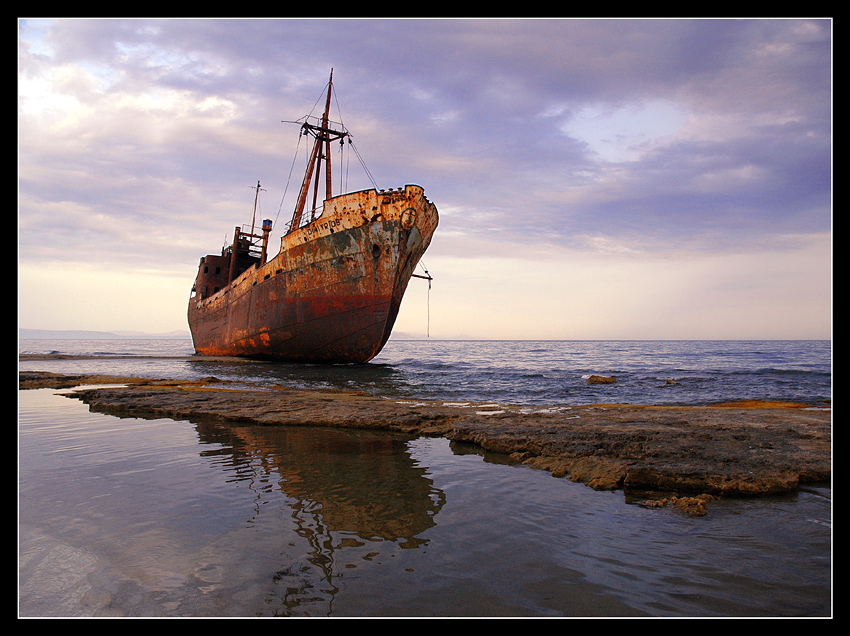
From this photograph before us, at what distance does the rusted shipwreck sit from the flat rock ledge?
30.8 ft

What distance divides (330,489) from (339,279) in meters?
14.5

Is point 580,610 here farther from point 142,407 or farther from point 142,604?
point 142,407

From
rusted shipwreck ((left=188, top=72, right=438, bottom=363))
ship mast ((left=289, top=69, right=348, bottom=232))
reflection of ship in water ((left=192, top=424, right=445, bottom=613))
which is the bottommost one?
reflection of ship in water ((left=192, top=424, right=445, bottom=613))

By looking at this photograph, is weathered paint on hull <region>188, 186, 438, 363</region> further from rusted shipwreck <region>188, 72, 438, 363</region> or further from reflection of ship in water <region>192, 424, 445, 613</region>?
reflection of ship in water <region>192, 424, 445, 613</region>

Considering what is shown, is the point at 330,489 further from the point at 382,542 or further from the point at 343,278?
the point at 343,278

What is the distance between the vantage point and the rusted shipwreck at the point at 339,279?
16.4 m

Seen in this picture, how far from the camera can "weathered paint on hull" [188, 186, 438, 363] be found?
53.9ft

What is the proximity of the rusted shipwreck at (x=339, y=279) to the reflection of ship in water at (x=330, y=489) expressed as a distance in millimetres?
11804

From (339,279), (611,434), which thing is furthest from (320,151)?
(611,434)

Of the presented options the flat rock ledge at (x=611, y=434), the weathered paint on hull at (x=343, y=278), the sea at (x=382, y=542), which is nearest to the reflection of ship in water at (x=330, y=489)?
the sea at (x=382, y=542)

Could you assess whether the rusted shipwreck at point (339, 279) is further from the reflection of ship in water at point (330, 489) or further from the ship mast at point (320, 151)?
the reflection of ship in water at point (330, 489)

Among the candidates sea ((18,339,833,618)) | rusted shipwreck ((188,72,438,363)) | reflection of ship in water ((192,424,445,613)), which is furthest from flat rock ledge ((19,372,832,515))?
rusted shipwreck ((188,72,438,363))

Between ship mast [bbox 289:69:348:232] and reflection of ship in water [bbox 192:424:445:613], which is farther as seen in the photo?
ship mast [bbox 289:69:348:232]

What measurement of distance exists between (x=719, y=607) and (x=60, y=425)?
7.10 m
